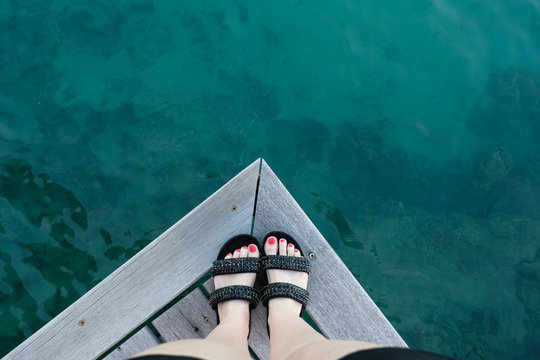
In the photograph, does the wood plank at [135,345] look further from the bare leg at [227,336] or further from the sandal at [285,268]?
the sandal at [285,268]

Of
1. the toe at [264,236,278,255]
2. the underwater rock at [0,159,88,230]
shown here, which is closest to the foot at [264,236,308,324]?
the toe at [264,236,278,255]

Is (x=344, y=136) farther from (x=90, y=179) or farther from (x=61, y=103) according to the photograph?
(x=61, y=103)

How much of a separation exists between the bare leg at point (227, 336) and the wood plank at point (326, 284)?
7.0 inches

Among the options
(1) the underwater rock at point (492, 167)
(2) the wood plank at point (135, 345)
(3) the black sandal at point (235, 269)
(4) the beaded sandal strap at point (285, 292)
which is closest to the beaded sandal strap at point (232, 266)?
(3) the black sandal at point (235, 269)

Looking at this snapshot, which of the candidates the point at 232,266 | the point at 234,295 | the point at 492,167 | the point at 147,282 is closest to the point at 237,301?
the point at 234,295

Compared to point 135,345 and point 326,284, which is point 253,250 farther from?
point 135,345

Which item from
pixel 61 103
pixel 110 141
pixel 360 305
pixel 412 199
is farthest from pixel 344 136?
pixel 61 103

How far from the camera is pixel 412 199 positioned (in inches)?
91.2

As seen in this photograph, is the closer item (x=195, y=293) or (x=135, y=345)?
(x=135, y=345)

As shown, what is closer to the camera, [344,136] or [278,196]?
[278,196]

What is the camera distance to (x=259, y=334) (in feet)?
5.30

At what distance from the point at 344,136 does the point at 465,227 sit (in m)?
0.89

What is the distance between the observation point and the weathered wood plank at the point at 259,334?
5.24 feet

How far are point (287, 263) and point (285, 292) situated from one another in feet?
0.37
